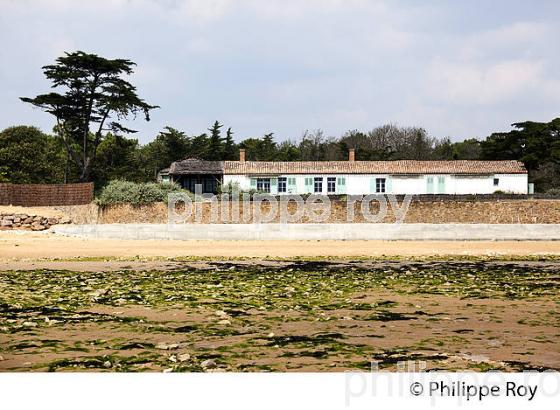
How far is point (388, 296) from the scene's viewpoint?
1311 centimetres

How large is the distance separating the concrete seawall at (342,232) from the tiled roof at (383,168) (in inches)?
684

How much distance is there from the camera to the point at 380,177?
176 ft

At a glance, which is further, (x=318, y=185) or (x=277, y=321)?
(x=318, y=185)

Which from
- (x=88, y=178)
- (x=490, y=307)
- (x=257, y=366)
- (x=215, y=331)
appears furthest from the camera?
(x=88, y=178)

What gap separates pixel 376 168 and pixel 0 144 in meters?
29.9

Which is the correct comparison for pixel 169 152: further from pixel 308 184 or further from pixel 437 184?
pixel 437 184

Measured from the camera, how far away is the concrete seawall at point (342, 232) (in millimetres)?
35906

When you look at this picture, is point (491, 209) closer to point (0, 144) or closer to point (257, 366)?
point (257, 366)

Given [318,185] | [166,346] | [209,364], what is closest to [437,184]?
[318,185]

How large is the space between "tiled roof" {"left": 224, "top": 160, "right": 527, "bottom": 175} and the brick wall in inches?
597

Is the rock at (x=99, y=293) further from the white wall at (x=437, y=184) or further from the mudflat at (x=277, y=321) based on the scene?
the white wall at (x=437, y=184)

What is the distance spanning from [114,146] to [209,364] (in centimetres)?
5604

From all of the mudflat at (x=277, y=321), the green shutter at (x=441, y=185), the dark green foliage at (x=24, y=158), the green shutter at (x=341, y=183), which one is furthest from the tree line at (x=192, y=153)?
the mudflat at (x=277, y=321)
